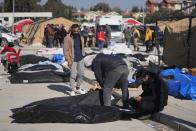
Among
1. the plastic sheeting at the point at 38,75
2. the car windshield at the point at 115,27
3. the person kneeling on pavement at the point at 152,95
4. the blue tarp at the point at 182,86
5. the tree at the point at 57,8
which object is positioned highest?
the person kneeling on pavement at the point at 152,95

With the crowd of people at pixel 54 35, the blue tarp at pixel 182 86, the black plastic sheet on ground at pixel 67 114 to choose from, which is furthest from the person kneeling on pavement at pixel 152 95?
the crowd of people at pixel 54 35

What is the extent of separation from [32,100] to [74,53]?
173 centimetres

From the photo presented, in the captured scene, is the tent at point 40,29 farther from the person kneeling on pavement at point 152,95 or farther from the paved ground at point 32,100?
the person kneeling on pavement at point 152,95

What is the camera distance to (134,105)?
1128 cm

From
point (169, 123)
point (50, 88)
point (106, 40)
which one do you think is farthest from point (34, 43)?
point (169, 123)

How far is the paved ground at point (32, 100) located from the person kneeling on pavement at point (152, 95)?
1.15 ft

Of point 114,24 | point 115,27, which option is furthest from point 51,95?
point 115,27

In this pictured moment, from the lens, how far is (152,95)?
10891 mm

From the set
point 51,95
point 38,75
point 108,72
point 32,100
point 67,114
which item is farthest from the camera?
point 38,75

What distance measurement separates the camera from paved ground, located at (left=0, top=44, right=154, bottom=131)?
10062 mm

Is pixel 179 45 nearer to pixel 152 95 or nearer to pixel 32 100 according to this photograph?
pixel 32 100

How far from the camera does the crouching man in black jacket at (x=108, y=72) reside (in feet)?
36.1

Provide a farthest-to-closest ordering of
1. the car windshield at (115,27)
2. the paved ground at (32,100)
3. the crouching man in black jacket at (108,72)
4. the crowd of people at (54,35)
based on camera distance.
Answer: the car windshield at (115,27) → the crowd of people at (54,35) → the crouching man in black jacket at (108,72) → the paved ground at (32,100)

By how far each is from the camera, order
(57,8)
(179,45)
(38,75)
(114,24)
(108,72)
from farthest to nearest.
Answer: (57,8) → (114,24) → (179,45) → (38,75) → (108,72)
